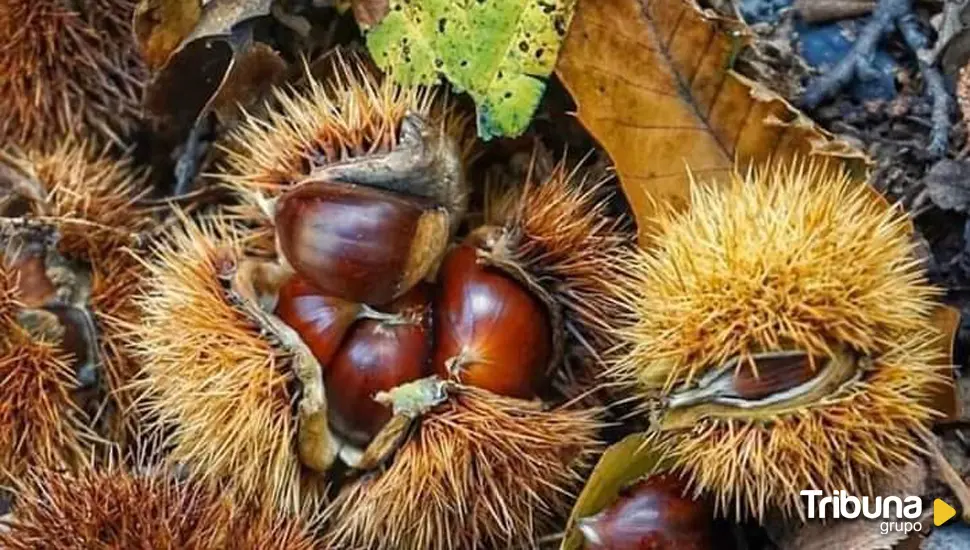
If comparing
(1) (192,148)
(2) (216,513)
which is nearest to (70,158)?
(1) (192,148)

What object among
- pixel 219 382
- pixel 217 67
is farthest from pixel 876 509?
pixel 217 67

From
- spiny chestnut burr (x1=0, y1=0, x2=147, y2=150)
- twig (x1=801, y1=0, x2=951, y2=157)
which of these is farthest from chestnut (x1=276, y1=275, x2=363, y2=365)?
twig (x1=801, y1=0, x2=951, y2=157)

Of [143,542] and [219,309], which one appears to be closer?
[143,542]

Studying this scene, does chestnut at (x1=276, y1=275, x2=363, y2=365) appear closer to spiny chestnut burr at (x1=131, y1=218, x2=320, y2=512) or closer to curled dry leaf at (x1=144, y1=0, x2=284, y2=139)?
spiny chestnut burr at (x1=131, y1=218, x2=320, y2=512)

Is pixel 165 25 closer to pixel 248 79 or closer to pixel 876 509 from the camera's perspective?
pixel 248 79

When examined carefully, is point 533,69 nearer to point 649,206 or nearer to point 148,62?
point 649,206

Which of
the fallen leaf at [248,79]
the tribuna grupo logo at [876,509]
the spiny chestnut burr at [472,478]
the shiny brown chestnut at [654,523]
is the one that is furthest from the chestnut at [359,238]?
the tribuna grupo logo at [876,509]
